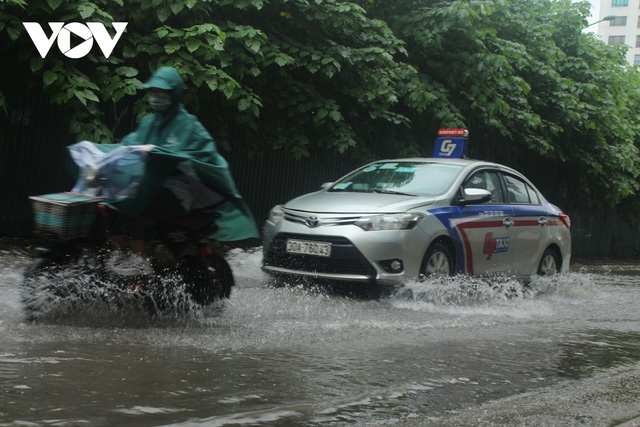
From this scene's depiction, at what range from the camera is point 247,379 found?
437cm

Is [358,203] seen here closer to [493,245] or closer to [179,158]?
[493,245]

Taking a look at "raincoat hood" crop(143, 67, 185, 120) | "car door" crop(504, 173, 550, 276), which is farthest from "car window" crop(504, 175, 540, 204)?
"raincoat hood" crop(143, 67, 185, 120)

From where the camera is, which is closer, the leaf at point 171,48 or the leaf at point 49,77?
the leaf at point 49,77

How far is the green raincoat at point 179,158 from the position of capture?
17.3ft

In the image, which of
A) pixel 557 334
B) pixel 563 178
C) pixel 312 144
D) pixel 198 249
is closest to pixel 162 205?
pixel 198 249

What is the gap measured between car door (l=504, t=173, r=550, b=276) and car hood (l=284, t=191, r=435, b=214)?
5.61ft

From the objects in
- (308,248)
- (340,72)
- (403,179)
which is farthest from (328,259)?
(340,72)

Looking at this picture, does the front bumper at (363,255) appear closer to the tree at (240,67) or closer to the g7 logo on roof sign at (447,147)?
the tree at (240,67)

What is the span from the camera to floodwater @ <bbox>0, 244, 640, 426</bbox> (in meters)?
3.77

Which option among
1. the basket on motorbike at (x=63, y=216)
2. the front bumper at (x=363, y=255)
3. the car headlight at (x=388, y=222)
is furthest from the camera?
the car headlight at (x=388, y=222)

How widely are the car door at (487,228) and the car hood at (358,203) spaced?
25.1 inches

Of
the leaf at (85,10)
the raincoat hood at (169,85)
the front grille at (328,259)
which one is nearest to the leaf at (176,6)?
the leaf at (85,10)

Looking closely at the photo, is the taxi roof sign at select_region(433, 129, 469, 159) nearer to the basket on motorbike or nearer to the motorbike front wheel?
the motorbike front wheel

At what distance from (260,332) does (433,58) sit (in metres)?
10.4
